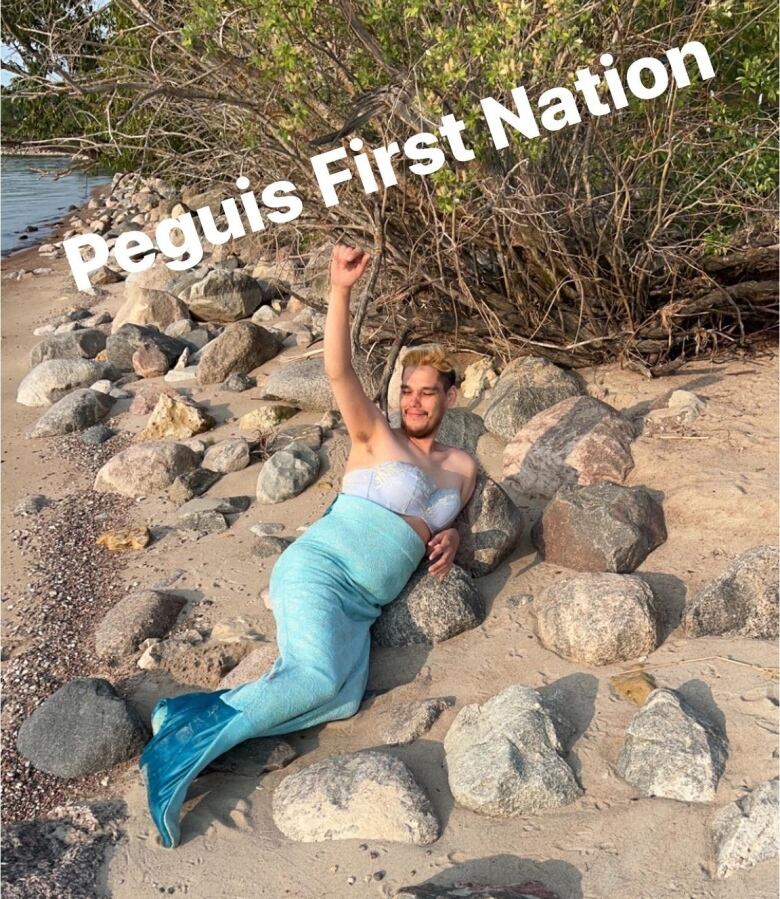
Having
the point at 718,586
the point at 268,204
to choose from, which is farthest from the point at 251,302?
the point at 718,586

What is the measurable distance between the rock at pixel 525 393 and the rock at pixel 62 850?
3.06 meters

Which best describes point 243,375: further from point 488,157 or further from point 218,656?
point 218,656

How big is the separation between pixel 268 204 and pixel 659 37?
261 centimetres

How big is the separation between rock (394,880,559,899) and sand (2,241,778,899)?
0.30 feet

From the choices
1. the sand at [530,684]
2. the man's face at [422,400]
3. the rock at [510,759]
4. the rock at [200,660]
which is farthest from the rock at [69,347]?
the rock at [510,759]

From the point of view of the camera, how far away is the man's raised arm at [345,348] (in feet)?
12.7

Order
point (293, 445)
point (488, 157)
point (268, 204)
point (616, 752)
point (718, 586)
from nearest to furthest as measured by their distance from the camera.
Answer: point (616, 752)
point (718, 586)
point (488, 157)
point (293, 445)
point (268, 204)

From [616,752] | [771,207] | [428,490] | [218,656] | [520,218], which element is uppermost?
[520,218]

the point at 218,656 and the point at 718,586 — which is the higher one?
the point at 218,656

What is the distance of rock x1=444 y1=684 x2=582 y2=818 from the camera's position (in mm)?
3129

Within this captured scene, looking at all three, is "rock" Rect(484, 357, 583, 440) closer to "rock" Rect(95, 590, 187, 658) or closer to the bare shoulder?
the bare shoulder

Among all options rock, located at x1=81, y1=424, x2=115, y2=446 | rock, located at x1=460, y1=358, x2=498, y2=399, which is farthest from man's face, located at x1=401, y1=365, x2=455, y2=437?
rock, located at x1=81, y1=424, x2=115, y2=446

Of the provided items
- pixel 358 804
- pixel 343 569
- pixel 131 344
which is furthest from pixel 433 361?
pixel 131 344

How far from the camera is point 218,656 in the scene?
420cm
